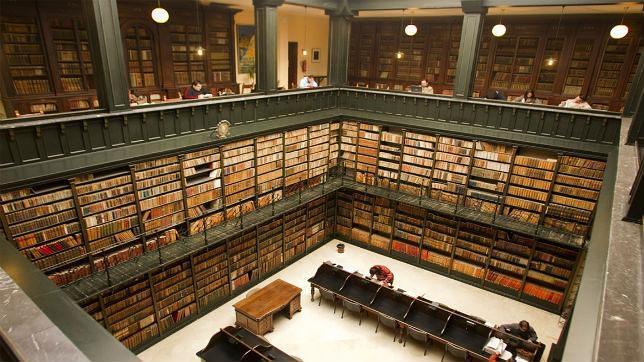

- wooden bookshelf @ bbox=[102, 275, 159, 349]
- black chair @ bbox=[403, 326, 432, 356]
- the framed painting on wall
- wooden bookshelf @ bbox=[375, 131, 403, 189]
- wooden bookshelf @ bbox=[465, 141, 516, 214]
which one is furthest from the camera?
the framed painting on wall

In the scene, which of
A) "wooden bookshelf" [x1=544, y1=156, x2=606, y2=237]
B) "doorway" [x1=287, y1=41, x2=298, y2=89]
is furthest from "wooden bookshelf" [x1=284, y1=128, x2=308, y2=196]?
"wooden bookshelf" [x1=544, y1=156, x2=606, y2=237]

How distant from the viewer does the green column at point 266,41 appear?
7277mm

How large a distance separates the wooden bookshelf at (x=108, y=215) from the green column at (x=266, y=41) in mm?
3231

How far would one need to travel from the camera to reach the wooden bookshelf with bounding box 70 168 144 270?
5.12 meters

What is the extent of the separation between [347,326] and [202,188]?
3498 millimetres

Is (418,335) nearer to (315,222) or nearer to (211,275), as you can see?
(211,275)

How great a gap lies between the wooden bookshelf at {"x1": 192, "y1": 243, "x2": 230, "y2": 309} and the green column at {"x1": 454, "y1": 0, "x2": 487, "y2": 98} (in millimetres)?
5560

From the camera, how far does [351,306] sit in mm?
6711

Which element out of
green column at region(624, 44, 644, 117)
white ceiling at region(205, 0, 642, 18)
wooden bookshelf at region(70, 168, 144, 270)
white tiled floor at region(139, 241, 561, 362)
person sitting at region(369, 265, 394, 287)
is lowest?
white tiled floor at region(139, 241, 561, 362)

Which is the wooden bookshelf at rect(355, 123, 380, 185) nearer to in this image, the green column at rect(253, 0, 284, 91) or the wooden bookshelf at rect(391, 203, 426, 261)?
the wooden bookshelf at rect(391, 203, 426, 261)

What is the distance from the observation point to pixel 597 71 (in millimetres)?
9320

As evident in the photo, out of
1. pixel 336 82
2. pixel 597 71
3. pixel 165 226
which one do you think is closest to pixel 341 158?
pixel 336 82

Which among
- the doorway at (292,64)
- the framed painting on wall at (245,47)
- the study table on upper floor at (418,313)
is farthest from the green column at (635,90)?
the framed painting on wall at (245,47)

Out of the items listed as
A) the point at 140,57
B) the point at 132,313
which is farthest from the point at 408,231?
the point at 140,57
